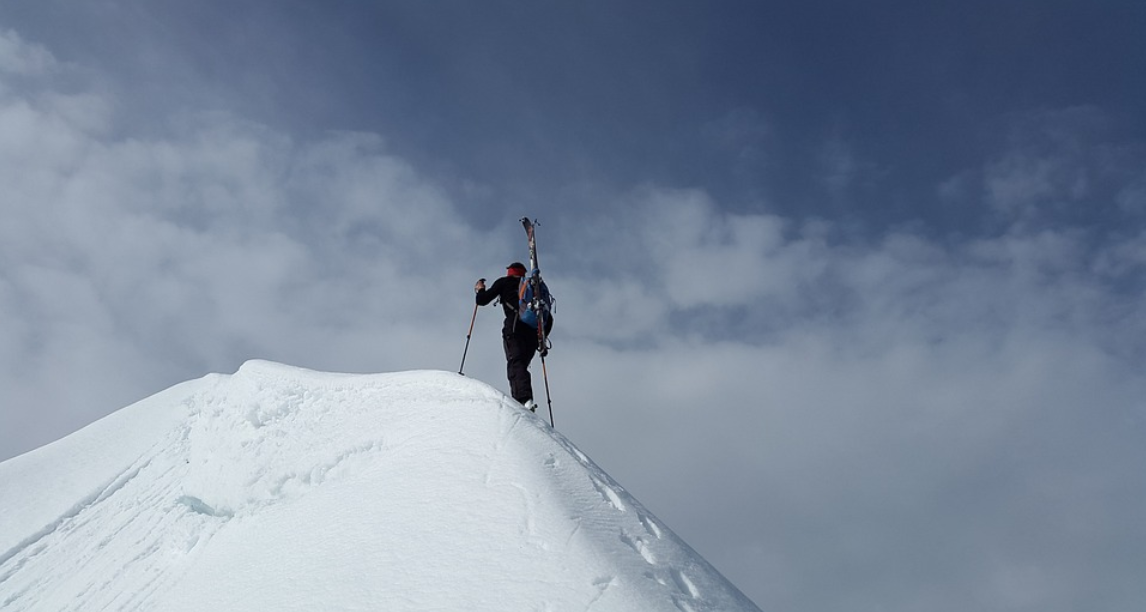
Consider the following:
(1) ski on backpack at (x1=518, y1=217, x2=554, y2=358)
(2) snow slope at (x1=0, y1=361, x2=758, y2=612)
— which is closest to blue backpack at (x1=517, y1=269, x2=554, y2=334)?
(1) ski on backpack at (x1=518, y1=217, x2=554, y2=358)

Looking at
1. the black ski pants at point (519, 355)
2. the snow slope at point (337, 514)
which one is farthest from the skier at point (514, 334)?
the snow slope at point (337, 514)

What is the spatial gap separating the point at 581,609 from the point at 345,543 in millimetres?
1926

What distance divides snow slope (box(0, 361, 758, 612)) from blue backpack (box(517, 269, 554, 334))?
2.70 meters

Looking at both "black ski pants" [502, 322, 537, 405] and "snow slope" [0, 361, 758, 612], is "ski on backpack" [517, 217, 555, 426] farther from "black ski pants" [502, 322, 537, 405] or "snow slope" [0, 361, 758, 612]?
"snow slope" [0, 361, 758, 612]

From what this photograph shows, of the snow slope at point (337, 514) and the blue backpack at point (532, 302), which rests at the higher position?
the blue backpack at point (532, 302)

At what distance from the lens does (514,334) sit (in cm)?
959

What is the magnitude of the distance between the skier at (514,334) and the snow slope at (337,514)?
218cm

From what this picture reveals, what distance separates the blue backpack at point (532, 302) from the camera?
31.8 feet

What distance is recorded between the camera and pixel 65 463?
9.18 metres

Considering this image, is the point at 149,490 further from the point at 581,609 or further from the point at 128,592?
the point at 581,609

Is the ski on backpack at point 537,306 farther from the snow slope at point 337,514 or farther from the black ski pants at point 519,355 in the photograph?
the snow slope at point 337,514

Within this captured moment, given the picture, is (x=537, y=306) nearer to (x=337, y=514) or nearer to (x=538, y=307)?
(x=538, y=307)

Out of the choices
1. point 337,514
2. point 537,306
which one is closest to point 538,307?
point 537,306

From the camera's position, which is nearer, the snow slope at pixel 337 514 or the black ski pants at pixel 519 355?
the snow slope at pixel 337 514
